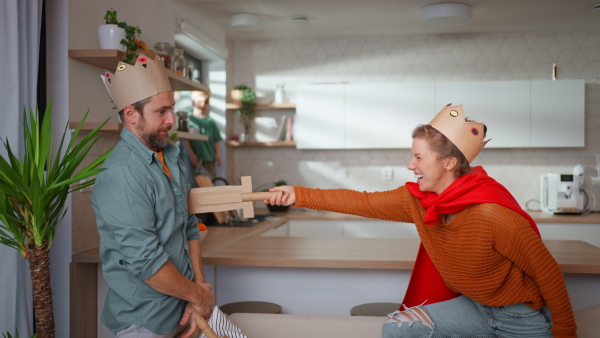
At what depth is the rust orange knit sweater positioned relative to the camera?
173 cm

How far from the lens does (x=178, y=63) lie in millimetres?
3336

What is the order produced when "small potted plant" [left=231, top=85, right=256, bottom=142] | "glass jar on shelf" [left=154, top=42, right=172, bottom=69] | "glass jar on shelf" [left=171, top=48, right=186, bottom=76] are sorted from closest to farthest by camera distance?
"glass jar on shelf" [left=154, top=42, right=172, bottom=69]
"glass jar on shelf" [left=171, top=48, right=186, bottom=76]
"small potted plant" [left=231, top=85, right=256, bottom=142]

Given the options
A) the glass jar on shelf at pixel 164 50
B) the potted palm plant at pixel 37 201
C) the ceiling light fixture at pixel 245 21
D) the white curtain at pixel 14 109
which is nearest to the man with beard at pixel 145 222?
the potted palm plant at pixel 37 201

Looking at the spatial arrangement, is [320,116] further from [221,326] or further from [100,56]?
[221,326]

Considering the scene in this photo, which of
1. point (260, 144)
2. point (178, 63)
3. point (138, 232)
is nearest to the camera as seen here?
point (138, 232)

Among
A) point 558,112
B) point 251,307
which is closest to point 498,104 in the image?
point 558,112

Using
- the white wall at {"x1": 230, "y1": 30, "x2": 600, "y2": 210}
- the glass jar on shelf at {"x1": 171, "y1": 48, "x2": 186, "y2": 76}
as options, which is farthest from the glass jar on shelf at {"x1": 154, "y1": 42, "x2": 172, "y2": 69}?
the white wall at {"x1": 230, "y1": 30, "x2": 600, "y2": 210}

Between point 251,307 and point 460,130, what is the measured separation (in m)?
1.45

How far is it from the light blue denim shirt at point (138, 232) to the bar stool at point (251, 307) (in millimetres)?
847

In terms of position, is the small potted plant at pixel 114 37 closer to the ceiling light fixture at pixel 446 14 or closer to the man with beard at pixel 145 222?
the man with beard at pixel 145 222

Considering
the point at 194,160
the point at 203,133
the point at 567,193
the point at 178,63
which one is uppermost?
the point at 178,63

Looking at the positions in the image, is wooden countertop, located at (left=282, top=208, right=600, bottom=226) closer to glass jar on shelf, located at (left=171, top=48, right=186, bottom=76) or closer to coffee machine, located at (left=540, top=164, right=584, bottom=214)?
coffee machine, located at (left=540, top=164, right=584, bottom=214)

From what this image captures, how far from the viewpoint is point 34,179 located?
1645 mm

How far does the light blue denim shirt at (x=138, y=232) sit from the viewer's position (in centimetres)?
167
